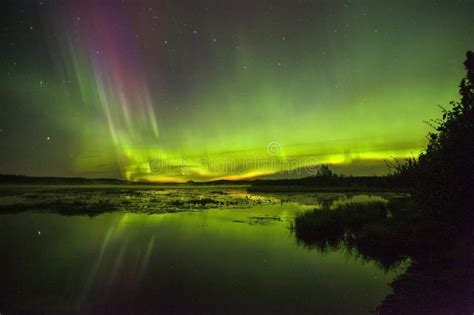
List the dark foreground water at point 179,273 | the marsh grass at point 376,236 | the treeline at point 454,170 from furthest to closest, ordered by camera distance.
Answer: the marsh grass at point 376,236, the treeline at point 454,170, the dark foreground water at point 179,273

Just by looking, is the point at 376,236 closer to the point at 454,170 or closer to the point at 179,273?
the point at 454,170

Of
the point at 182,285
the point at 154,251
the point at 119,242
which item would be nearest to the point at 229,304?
the point at 182,285

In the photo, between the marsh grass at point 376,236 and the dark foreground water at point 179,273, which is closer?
the dark foreground water at point 179,273

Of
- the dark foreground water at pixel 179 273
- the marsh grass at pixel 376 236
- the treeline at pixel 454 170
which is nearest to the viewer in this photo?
the dark foreground water at pixel 179 273

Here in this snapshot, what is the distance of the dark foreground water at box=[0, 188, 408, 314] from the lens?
1230cm

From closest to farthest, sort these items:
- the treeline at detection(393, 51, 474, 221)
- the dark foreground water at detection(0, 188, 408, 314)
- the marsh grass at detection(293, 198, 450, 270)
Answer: the dark foreground water at detection(0, 188, 408, 314) → the treeline at detection(393, 51, 474, 221) → the marsh grass at detection(293, 198, 450, 270)

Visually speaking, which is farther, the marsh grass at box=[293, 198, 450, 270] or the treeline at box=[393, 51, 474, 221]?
the marsh grass at box=[293, 198, 450, 270]

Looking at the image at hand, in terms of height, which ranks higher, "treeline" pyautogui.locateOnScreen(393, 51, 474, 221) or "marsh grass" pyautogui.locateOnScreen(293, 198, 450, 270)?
"treeline" pyautogui.locateOnScreen(393, 51, 474, 221)

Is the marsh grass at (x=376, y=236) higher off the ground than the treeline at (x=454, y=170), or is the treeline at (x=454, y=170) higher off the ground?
the treeline at (x=454, y=170)

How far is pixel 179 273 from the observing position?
16.0 meters

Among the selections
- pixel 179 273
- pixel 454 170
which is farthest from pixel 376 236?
pixel 179 273

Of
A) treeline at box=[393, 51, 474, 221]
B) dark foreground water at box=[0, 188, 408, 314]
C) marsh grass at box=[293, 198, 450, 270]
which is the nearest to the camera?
dark foreground water at box=[0, 188, 408, 314]

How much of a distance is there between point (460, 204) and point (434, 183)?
1359 mm

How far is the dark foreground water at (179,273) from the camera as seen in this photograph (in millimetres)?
12305
